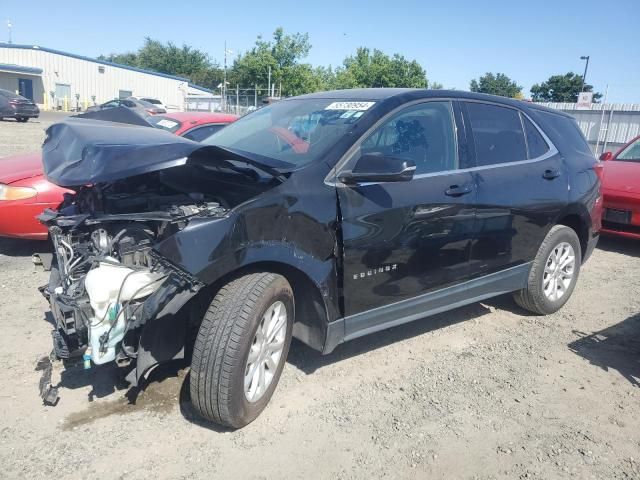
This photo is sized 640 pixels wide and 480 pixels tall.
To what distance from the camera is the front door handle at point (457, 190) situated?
3.58 meters

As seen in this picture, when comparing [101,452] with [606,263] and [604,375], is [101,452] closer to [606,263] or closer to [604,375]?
[604,375]

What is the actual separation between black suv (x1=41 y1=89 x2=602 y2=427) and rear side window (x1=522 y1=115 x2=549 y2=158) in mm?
76

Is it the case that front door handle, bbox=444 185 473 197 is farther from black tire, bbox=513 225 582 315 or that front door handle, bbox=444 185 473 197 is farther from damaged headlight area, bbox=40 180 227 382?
damaged headlight area, bbox=40 180 227 382

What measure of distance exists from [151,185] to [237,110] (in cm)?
3142

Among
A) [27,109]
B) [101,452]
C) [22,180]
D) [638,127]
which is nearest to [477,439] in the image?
[101,452]

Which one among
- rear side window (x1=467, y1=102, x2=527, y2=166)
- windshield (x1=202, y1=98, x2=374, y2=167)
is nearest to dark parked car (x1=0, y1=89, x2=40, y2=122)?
windshield (x1=202, y1=98, x2=374, y2=167)

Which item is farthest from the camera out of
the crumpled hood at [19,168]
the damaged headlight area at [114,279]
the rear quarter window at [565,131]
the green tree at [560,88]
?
the green tree at [560,88]

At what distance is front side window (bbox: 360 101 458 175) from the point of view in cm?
340

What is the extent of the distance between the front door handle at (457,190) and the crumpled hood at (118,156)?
1145mm

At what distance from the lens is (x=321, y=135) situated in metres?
3.39

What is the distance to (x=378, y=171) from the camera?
3.01 metres

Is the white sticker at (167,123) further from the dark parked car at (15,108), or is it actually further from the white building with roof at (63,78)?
the white building with roof at (63,78)

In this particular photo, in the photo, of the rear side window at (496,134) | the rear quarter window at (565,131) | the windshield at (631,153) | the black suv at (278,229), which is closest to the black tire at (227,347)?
the black suv at (278,229)

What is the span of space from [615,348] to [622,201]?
10.8 feet
